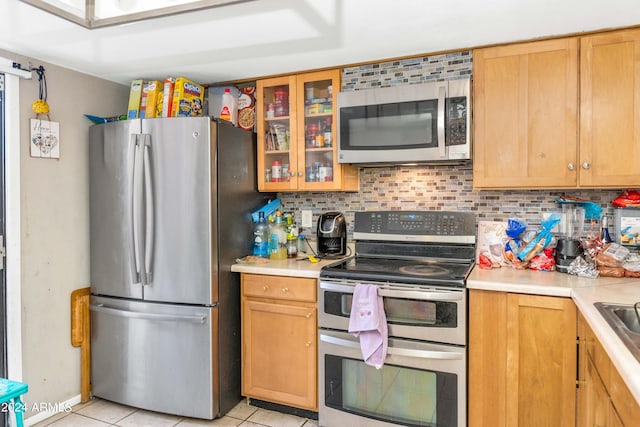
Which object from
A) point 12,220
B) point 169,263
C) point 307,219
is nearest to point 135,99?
point 12,220

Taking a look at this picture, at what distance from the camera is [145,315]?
2510mm

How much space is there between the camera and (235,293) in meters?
2.61

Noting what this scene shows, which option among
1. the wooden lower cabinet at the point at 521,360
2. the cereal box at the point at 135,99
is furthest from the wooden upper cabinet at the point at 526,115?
the cereal box at the point at 135,99

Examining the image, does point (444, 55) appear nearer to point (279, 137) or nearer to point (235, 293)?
point (279, 137)

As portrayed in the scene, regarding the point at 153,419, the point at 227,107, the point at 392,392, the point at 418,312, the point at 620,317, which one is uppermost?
the point at 227,107

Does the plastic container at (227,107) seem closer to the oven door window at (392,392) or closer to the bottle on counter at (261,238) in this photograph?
the bottle on counter at (261,238)

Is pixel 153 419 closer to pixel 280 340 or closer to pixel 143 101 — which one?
pixel 280 340

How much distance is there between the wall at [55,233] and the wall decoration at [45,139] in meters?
0.03

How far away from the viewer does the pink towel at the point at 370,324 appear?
2.10 m

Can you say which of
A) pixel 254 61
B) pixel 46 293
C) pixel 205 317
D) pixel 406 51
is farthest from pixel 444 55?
pixel 46 293

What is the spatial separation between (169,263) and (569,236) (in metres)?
2.27

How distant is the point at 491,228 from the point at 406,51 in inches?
44.7

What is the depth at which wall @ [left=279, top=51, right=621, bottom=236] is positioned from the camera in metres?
2.44

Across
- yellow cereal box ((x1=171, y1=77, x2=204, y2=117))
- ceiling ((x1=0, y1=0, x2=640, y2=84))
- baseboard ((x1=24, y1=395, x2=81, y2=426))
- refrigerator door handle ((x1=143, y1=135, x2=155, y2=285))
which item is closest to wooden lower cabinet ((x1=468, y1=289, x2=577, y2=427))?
ceiling ((x1=0, y1=0, x2=640, y2=84))
